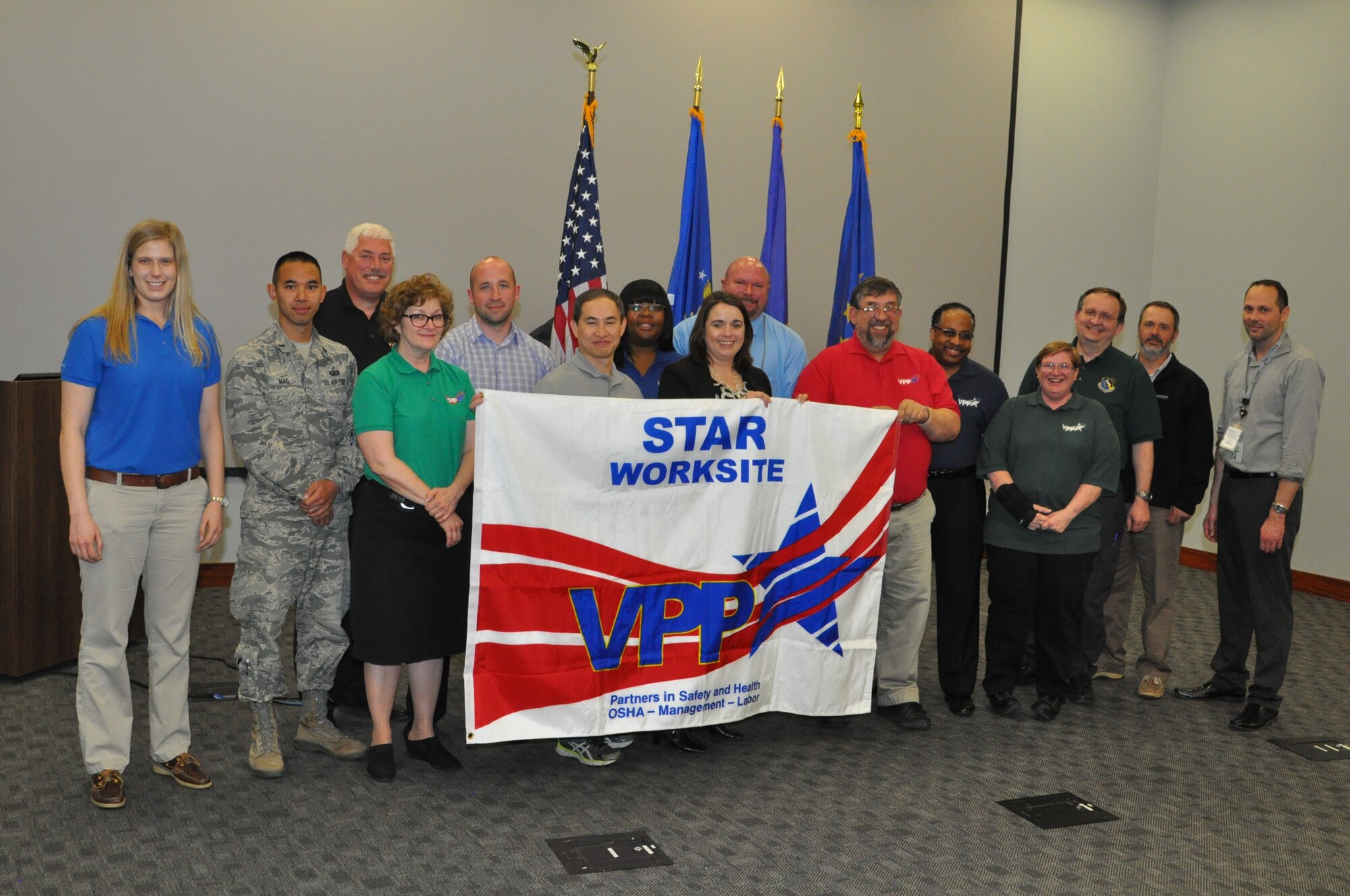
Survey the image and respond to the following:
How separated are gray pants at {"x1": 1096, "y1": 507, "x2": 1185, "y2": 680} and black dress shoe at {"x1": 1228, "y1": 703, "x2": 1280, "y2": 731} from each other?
40 cm

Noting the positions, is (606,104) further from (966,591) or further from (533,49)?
(966,591)

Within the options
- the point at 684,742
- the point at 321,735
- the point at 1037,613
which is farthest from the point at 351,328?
the point at 1037,613

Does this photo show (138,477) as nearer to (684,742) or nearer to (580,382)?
(580,382)

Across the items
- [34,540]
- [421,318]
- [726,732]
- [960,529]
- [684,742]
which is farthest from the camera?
[34,540]

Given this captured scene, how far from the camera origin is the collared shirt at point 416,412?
3.11 meters

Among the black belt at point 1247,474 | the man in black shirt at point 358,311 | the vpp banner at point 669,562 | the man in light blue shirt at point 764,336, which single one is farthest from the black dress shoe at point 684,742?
the black belt at point 1247,474

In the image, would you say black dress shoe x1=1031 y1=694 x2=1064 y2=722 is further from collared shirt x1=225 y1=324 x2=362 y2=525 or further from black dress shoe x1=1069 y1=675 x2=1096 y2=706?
collared shirt x1=225 y1=324 x2=362 y2=525

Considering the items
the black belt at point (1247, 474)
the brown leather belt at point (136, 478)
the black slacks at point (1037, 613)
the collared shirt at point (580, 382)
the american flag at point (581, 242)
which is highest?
the american flag at point (581, 242)

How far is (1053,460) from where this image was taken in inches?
158

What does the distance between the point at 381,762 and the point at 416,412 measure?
1072 millimetres

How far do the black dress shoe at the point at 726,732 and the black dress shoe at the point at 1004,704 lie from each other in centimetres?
104

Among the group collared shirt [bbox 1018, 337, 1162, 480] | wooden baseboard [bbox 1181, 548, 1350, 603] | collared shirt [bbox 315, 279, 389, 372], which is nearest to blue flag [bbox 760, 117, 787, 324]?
collared shirt [bbox 1018, 337, 1162, 480]

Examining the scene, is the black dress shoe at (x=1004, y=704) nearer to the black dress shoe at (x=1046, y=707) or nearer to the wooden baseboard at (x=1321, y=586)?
the black dress shoe at (x=1046, y=707)

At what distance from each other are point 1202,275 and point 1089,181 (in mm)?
1043
